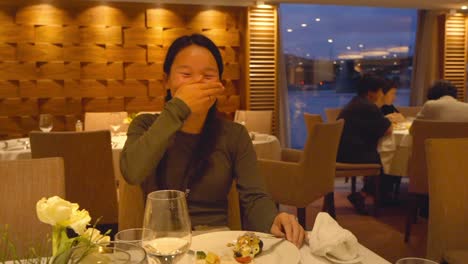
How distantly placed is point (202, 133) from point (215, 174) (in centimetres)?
17

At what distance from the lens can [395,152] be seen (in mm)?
4566

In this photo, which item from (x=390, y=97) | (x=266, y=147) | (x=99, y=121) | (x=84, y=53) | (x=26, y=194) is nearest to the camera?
(x=26, y=194)

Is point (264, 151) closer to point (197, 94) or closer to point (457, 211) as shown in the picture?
point (457, 211)

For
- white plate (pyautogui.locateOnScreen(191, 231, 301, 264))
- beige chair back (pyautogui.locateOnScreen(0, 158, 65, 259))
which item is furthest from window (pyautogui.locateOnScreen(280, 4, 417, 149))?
white plate (pyautogui.locateOnScreen(191, 231, 301, 264))

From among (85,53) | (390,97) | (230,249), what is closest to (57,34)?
(85,53)

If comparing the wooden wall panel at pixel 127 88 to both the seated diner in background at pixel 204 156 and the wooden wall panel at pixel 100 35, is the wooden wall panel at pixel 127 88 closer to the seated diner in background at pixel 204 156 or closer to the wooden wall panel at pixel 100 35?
the wooden wall panel at pixel 100 35

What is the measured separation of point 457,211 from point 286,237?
1.18m

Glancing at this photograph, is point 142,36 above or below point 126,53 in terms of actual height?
above

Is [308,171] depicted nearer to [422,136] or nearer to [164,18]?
[422,136]

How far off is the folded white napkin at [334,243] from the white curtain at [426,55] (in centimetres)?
691

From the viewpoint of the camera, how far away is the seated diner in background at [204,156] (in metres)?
1.66

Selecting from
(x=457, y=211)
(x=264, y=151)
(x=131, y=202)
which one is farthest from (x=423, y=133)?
(x=131, y=202)

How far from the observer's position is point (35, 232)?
1.57 m

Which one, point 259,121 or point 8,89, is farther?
point 8,89
